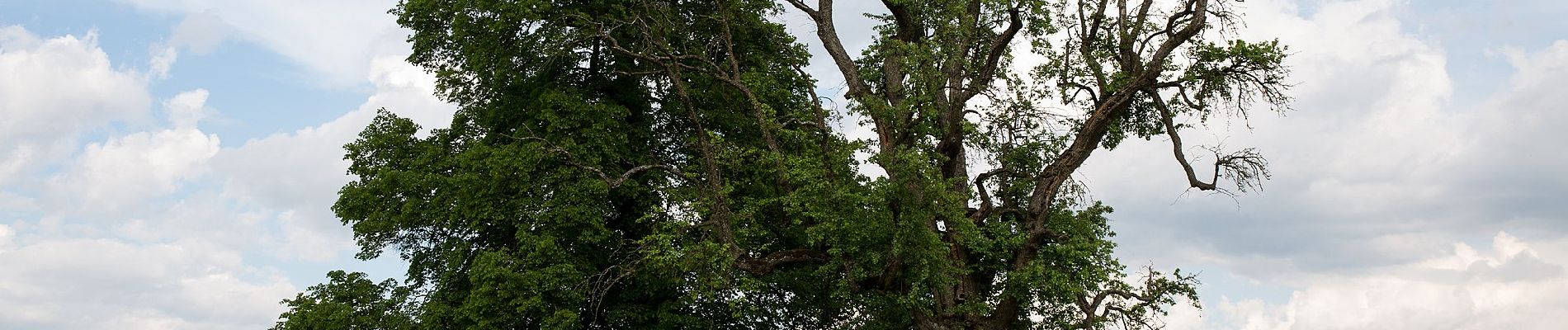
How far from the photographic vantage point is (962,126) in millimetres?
21172

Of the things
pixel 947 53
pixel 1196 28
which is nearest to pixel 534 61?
pixel 947 53

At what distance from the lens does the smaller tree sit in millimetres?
23734

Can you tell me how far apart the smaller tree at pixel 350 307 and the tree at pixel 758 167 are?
0.52m

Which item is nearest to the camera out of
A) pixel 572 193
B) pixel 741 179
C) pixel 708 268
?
pixel 708 268

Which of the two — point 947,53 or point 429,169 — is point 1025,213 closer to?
point 947,53

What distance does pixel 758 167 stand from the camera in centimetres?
2242

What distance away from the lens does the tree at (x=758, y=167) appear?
20547 millimetres

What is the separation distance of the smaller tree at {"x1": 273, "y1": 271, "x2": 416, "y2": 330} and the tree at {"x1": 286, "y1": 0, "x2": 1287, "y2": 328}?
20.3 inches

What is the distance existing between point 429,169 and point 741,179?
5.82 m

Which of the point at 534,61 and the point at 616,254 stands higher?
the point at 534,61

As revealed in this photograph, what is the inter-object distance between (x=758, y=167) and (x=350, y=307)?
8.00 meters

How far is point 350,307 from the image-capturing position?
24.0m

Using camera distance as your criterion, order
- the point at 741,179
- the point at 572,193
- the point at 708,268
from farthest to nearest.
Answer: the point at 741,179, the point at 572,193, the point at 708,268

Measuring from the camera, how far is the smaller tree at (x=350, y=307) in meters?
23.7
